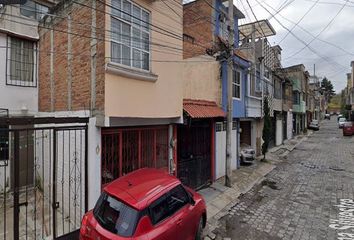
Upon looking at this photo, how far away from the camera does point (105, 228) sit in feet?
14.7

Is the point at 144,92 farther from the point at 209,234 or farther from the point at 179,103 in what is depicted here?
the point at 209,234

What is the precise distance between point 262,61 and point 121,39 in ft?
47.0

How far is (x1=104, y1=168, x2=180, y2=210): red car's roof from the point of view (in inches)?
181

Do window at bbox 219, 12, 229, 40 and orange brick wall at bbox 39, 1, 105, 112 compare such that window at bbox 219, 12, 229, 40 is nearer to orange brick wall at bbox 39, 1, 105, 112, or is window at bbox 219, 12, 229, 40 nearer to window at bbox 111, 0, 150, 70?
window at bbox 111, 0, 150, 70

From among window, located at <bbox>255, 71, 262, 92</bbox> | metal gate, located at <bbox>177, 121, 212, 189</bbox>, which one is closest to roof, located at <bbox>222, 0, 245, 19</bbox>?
window, located at <bbox>255, 71, 262, 92</bbox>

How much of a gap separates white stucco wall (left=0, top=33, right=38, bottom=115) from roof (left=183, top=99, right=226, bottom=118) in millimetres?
5509

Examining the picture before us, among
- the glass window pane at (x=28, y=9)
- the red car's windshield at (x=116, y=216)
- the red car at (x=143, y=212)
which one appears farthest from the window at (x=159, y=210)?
the glass window pane at (x=28, y=9)

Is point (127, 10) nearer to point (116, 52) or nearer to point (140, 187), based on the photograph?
point (116, 52)

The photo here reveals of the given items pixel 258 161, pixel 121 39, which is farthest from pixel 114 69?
pixel 258 161

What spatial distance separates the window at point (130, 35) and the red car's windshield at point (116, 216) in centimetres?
338

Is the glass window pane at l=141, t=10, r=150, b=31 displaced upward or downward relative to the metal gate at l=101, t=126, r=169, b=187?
upward

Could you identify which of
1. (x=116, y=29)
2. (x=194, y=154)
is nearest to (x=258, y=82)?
(x=194, y=154)

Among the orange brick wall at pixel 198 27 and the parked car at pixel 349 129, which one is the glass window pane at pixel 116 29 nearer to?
the orange brick wall at pixel 198 27

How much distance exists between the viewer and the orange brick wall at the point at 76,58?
6239 mm
